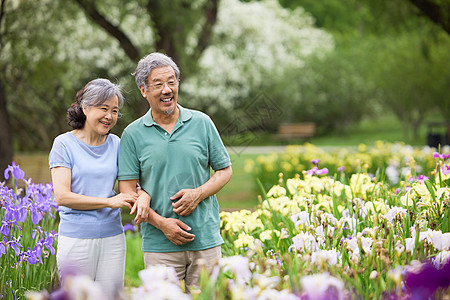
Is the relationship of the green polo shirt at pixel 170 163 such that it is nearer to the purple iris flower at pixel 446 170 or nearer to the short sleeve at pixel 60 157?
the short sleeve at pixel 60 157

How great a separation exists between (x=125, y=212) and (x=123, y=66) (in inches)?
175

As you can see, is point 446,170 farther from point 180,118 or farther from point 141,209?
point 141,209

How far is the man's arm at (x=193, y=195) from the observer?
2.48 m

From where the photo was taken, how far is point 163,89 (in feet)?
8.08

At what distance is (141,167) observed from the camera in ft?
8.39

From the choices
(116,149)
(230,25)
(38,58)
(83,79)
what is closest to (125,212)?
(38,58)

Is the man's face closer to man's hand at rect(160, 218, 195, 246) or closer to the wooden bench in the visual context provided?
man's hand at rect(160, 218, 195, 246)

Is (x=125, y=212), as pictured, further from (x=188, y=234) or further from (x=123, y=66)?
(x=188, y=234)

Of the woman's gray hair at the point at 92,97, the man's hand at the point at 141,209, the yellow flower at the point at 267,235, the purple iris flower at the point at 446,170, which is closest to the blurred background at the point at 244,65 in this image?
the woman's gray hair at the point at 92,97

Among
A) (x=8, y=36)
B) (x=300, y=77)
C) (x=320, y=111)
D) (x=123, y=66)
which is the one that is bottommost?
(x=320, y=111)

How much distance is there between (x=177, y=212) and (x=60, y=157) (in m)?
0.64

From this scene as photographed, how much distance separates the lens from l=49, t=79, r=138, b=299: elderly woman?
2482mm

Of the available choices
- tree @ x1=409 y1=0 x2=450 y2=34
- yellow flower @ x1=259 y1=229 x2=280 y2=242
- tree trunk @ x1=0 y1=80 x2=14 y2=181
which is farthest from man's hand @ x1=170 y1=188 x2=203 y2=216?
tree @ x1=409 y1=0 x2=450 y2=34

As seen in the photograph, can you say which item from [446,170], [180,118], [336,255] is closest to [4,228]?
[180,118]
